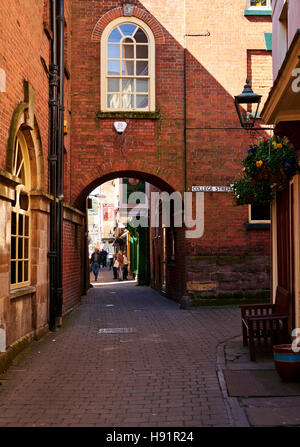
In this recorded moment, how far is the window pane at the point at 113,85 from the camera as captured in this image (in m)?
15.4

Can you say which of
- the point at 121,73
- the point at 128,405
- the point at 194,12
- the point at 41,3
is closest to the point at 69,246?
the point at 121,73

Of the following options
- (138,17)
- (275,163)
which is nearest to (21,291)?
(275,163)

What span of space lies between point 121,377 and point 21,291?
2.58m

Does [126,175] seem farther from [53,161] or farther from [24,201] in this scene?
[24,201]

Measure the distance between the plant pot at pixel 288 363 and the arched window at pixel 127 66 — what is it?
9937 mm

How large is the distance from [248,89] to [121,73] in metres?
5.90

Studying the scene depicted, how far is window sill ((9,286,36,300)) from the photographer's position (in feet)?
27.6

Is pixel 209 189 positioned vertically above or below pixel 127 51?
below

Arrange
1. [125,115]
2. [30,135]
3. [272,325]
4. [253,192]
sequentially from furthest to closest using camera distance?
[125,115], [30,135], [253,192], [272,325]

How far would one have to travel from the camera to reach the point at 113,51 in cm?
1541

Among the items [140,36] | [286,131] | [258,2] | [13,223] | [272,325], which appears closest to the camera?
[286,131]

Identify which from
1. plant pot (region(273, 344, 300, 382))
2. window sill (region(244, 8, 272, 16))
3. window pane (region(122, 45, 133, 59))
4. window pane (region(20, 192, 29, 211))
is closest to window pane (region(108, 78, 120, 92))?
window pane (region(122, 45, 133, 59))

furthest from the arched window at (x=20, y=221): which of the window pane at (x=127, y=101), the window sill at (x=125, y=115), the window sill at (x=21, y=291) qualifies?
the window pane at (x=127, y=101)

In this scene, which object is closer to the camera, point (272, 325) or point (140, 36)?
point (272, 325)
